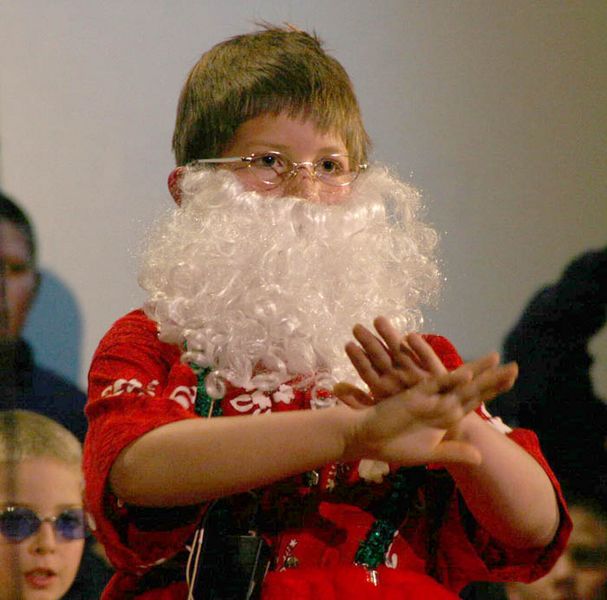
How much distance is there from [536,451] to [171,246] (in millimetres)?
578

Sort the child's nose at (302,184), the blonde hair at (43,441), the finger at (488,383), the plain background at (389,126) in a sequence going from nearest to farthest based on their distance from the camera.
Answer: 1. the finger at (488,383)
2. the child's nose at (302,184)
3. the blonde hair at (43,441)
4. the plain background at (389,126)

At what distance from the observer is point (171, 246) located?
135 centimetres

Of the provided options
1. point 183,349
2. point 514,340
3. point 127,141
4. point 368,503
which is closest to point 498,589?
point 514,340

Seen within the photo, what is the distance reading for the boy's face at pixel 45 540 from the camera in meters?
1.51

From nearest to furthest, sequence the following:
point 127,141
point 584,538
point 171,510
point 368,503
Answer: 1. point 171,510
2. point 368,503
3. point 127,141
4. point 584,538

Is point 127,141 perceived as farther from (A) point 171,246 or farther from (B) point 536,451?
(B) point 536,451

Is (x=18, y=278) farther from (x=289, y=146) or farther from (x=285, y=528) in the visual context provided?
(x=285, y=528)

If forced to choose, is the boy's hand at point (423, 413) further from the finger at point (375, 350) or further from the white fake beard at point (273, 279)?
the white fake beard at point (273, 279)

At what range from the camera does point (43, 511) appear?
1.54 m

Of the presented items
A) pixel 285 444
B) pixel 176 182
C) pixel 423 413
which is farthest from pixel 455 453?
pixel 176 182

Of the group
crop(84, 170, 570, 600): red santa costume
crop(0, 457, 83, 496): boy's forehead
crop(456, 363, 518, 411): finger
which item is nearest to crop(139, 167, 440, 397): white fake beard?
crop(84, 170, 570, 600): red santa costume

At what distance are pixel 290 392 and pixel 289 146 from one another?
36cm

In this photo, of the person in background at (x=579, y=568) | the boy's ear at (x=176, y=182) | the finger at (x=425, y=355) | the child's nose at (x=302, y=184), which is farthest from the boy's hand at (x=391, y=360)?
the person in background at (x=579, y=568)

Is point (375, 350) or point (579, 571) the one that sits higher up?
point (375, 350)
